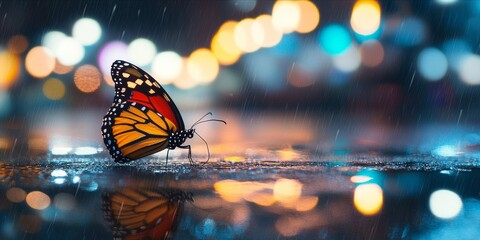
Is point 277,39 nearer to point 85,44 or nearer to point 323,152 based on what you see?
point 85,44

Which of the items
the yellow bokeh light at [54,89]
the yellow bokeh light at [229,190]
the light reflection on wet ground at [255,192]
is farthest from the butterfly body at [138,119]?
the yellow bokeh light at [54,89]

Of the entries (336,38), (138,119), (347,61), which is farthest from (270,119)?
(336,38)

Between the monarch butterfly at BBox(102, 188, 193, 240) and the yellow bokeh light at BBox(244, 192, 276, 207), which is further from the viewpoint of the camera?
the yellow bokeh light at BBox(244, 192, 276, 207)

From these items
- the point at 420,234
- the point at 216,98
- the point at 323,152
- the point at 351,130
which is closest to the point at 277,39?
the point at 216,98

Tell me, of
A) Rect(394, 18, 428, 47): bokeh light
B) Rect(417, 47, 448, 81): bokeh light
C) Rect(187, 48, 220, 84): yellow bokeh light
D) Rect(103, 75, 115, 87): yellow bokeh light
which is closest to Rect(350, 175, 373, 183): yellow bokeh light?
Rect(417, 47, 448, 81): bokeh light

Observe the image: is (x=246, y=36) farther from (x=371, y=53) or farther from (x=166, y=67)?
(x=371, y=53)

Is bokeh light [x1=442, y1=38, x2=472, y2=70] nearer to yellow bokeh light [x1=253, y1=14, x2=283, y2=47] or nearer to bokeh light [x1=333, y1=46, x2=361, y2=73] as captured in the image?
bokeh light [x1=333, y1=46, x2=361, y2=73]
